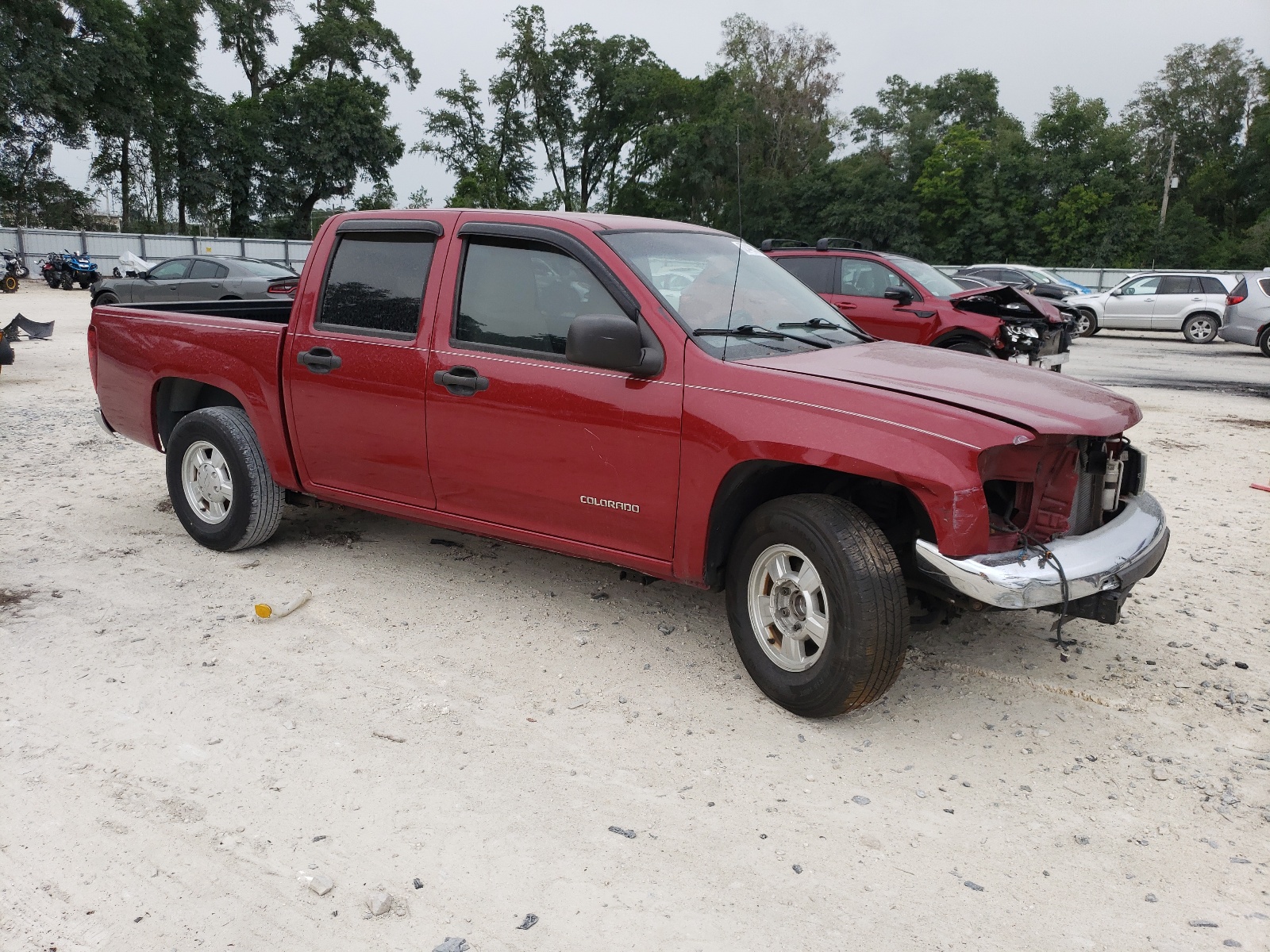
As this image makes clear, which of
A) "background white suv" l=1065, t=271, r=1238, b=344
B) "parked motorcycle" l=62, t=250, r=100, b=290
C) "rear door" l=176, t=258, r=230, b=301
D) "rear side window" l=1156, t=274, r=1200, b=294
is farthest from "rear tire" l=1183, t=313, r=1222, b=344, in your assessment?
"parked motorcycle" l=62, t=250, r=100, b=290

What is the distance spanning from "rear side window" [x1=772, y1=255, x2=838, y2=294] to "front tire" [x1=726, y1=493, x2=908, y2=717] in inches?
342

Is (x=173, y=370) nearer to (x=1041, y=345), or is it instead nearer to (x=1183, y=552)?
(x=1183, y=552)

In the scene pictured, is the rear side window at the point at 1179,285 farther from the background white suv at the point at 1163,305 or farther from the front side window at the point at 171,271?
the front side window at the point at 171,271

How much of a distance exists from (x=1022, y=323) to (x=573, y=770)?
10.1 meters

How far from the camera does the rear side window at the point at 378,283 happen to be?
4.75 meters

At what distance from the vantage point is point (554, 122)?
192 ft

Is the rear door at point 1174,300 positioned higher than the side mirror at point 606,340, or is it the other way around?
the rear door at point 1174,300

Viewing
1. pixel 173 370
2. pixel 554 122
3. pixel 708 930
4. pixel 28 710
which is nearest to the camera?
pixel 708 930

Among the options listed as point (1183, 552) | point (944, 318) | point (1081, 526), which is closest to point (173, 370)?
point (1081, 526)

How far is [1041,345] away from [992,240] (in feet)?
131

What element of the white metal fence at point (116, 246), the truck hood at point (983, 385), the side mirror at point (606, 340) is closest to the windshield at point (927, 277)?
the truck hood at point (983, 385)

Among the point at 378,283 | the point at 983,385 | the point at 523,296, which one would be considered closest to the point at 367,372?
the point at 378,283

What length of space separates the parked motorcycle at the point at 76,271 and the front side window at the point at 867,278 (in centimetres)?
2726

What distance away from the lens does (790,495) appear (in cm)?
383
